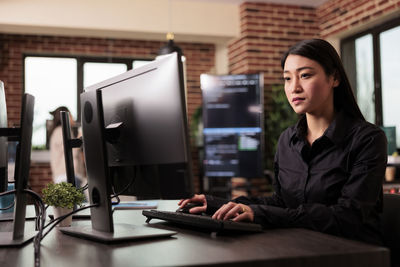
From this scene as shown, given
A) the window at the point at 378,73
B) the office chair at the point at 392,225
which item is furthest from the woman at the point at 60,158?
the window at the point at 378,73

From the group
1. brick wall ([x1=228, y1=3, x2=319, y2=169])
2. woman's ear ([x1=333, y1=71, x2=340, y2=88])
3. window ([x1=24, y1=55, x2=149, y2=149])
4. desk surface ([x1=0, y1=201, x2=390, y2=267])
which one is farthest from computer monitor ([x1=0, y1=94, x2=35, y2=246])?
window ([x1=24, y1=55, x2=149, y2=149])

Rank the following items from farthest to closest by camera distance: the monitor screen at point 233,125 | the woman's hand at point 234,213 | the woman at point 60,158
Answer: the monitor screen at point 233,125 → the woman at point 60,158 → the woman's hand at point 234,213

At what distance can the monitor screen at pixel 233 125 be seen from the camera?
5.83 metres

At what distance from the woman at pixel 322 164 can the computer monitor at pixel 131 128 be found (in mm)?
286

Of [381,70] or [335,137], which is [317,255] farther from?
[381,70]

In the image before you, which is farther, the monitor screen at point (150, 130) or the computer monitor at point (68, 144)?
the computer monitor at point (68, 144)

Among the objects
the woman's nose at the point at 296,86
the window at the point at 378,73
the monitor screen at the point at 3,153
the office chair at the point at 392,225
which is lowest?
the office chair at the point at 392,225

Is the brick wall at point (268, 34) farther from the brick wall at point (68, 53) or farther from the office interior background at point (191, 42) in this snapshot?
the brick wall at point (68, 53)

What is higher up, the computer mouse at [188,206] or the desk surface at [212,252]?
the computer mouse at [188,206]

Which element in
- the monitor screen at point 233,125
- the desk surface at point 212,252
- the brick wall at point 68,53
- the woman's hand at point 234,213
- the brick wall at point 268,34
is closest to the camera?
the desk surface at point 212,252

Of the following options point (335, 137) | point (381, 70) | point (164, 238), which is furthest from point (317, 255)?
point (381, 70)

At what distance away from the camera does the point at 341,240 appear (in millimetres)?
1056

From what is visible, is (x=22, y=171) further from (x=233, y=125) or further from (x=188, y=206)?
(x=233, y=125)

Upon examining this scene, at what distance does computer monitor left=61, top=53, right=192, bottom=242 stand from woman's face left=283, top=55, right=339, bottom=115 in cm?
66
